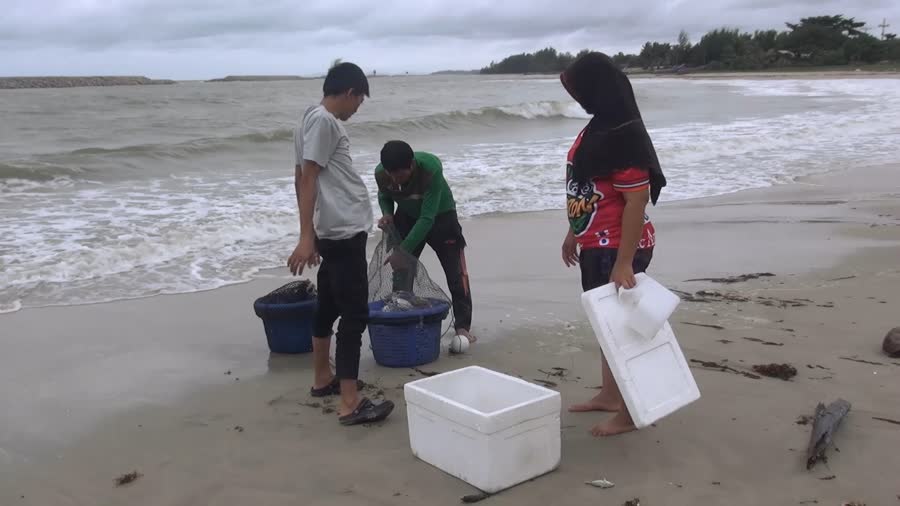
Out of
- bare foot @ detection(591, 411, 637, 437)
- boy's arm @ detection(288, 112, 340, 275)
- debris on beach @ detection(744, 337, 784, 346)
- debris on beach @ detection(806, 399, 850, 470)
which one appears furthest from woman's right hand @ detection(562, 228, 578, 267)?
debris on beach @ detection(744, 337, 784, 346)

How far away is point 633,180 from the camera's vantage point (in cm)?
334

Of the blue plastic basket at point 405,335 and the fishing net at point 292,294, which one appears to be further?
the fishing net at point 292,294

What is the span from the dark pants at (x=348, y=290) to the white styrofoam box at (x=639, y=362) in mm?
1239

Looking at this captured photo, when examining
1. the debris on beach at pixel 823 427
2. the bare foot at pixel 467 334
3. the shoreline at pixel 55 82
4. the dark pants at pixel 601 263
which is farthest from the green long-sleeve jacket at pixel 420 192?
the shoreline at pixel 55 82

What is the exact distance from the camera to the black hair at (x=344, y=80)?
3881 millimetres

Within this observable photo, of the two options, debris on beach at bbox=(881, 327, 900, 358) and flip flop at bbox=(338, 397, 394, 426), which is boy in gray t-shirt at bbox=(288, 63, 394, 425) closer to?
flip flop at bbox=(338, 397, 394, 426)

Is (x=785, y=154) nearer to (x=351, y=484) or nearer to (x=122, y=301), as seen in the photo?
(x=122, y=301)

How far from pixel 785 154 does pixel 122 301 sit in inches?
532

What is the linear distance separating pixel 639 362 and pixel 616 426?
1.67ft

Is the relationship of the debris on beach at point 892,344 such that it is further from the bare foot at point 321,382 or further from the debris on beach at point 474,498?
the bare foot at point 321,382

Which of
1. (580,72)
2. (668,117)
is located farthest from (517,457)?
(668,117)

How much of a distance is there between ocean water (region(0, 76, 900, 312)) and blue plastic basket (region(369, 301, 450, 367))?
2550 mm

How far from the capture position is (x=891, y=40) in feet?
258

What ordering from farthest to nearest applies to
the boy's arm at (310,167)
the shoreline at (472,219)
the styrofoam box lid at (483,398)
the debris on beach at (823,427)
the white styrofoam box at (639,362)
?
the shoreline at (472,219) < the boy's arm at (310,167) < the debris on beach at (823,427) < the white styrofoam box at (639,362) < the styrofoam box lid at (483,398)
